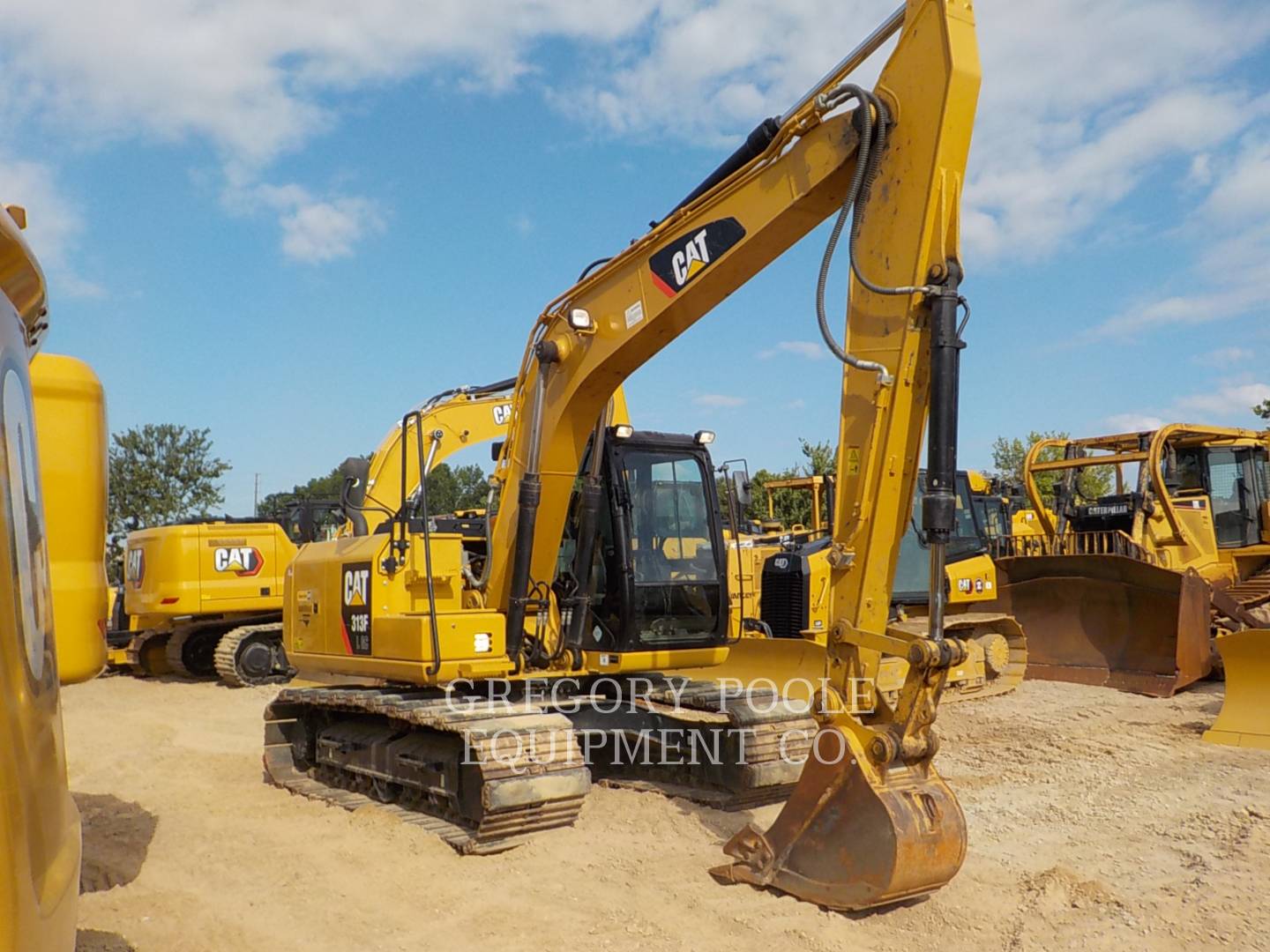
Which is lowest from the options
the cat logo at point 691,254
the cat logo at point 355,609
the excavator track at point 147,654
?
the excavator track at point 147,654

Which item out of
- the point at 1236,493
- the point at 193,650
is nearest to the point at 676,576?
the point at 193,650

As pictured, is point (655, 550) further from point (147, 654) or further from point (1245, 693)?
point (147, 654)

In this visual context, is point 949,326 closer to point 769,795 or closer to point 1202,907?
point 1202,907

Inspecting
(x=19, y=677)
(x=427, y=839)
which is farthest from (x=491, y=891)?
(x=19, y=677)

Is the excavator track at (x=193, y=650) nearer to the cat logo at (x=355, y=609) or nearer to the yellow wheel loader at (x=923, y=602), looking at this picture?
the yellow wheel loader at (x=923, y=602)

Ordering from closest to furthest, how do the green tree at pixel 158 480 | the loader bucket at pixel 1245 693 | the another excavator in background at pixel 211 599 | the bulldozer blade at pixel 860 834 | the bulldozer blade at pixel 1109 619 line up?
the bulldozer blade at pixel 860 834, the loader bucket at pixel 1245 693, the bulldozer blade at pixel 1109 619, the another excavator in background at pixel 211 599, the green tree at pixel 158 480

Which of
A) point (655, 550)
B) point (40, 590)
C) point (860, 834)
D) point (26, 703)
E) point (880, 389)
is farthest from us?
point (655, 550)

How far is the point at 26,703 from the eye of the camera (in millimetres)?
1953

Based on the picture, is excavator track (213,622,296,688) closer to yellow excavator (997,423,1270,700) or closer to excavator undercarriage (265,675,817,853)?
excavator undercarriage (265,675,817,853)

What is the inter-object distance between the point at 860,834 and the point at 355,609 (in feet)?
12.6

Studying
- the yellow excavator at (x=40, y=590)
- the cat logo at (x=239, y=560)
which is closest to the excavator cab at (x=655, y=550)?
the yellow excavator at (x=40, y=590)

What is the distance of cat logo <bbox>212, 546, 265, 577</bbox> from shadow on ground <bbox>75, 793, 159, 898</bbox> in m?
7.04

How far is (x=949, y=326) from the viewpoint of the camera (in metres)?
4.75

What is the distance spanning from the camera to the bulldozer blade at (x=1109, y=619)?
10727mm
